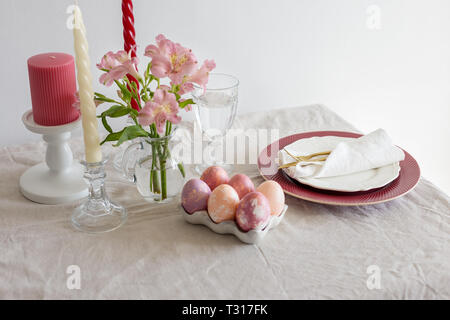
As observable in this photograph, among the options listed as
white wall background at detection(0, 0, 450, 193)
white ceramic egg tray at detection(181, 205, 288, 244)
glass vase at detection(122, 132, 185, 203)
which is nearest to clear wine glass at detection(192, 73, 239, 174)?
glass vase at detection(122, 132, 185, 203)

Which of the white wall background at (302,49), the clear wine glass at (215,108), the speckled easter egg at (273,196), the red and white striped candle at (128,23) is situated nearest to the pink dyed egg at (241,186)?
the speckled easter egg at (273,196)

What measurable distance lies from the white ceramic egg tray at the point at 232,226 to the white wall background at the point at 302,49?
0.61 metres

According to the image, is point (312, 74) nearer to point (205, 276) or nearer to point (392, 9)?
point (392, 9)

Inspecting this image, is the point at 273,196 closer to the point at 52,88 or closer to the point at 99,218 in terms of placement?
the point at 99,218

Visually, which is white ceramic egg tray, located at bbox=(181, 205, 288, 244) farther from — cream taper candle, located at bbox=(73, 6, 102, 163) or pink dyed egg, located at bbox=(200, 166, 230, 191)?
cream taper candle, located at bbox=(73, 6, 102, 163)

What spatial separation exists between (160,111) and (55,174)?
0.29 meters

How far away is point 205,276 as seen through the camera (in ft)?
2.50

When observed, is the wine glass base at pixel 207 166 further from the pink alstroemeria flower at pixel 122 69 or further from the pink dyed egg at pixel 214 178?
the pink alstroemeria flower at pixel 122 69

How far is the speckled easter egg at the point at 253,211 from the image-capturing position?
802 mm

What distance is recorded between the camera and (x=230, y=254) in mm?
807

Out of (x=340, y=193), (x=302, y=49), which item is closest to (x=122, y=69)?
(x=340, y=193)
